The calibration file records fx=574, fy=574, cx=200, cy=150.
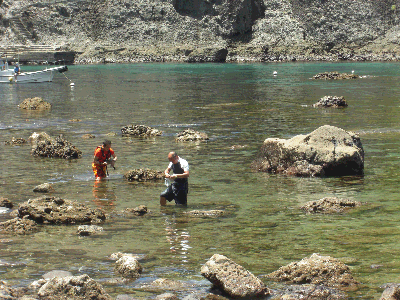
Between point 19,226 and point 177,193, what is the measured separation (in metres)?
4.26

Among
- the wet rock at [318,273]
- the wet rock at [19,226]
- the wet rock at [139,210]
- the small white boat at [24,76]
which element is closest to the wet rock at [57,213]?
the wet rock at [19,226]

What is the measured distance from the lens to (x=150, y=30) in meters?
160

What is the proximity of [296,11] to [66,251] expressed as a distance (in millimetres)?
154489

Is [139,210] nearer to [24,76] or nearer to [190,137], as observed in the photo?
[190,137]

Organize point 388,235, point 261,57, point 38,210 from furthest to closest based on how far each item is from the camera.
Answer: point 261,57
point 38,210
point 388,235

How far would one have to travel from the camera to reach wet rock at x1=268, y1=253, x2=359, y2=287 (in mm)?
9828

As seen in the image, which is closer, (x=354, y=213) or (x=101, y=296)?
(x=101, y=296)

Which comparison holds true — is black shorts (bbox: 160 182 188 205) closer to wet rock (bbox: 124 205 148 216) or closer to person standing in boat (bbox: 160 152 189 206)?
person standing in boat (bbox: 160 152 189 206)

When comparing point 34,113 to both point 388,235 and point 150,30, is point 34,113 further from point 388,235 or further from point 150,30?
point 150,30

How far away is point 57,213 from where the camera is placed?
14.0 m

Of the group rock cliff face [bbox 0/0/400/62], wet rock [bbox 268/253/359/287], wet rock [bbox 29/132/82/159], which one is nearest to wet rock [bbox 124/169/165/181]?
wet rock [bbox 29/132/82/159]

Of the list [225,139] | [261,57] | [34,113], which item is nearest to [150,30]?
[261,57]

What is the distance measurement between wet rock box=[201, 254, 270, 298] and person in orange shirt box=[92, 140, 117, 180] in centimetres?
959

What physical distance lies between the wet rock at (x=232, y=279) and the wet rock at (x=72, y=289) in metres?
1.84
